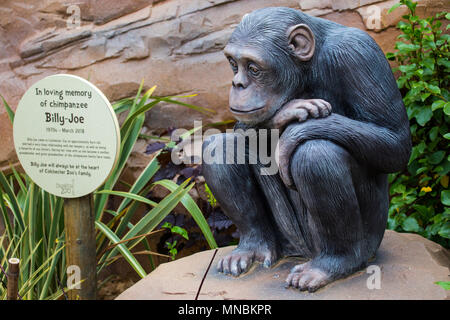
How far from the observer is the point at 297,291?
2066 mm

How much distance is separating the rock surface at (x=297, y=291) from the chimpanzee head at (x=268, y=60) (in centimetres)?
64

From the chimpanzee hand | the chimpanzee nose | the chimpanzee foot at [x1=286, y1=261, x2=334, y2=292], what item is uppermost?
the chimpanzee nose

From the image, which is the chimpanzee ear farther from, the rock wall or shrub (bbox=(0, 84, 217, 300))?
the rock wall

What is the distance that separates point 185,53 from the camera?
13.0 feet

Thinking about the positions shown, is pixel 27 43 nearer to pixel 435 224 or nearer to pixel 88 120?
pixel 88 120

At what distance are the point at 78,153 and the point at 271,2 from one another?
2.04 meters

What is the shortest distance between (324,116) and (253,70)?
0.32 metres

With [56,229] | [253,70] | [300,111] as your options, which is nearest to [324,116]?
[300,111]

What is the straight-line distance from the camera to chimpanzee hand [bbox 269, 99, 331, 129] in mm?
2018

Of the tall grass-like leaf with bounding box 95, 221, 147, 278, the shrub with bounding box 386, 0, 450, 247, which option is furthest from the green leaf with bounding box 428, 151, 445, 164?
the tall grass-like leaf with bounding box 95, 221, 147, 278

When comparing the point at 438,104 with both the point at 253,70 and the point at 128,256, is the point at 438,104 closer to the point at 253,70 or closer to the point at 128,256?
the point at 253,70

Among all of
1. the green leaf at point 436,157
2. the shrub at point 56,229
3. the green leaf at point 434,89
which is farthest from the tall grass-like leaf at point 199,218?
the green leaf at point 434,89

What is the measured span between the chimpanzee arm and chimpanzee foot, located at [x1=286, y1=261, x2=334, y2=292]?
0.34 metres
